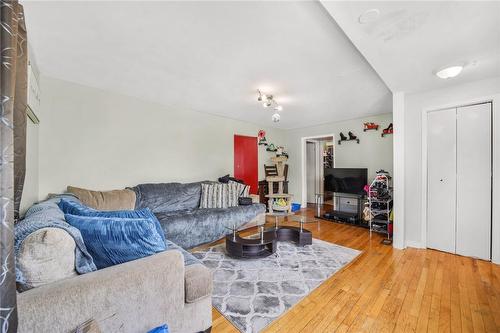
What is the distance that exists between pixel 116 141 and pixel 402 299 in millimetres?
4010

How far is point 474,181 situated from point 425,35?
213 centimetres

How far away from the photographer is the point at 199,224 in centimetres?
300

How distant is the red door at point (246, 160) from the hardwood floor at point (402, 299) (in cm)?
302

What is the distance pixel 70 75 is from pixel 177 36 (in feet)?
5.76

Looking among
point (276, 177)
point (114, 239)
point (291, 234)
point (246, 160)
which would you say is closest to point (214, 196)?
point (291, 234)

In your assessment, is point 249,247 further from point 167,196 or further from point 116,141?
point 116,141

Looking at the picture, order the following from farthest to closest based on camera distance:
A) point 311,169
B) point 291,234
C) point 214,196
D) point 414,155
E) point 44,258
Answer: point 311,169 < point 214,196 < point 291,234 < point 414,155 < point 44,258

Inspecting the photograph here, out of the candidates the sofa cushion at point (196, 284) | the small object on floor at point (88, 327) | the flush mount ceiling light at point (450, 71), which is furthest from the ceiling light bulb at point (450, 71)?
the small object on floor at point (88, 327)

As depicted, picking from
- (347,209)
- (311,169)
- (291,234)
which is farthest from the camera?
(311,169)

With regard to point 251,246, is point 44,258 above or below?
above

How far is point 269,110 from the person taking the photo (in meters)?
4.45

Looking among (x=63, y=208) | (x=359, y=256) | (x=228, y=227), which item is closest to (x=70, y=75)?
(x=63, y=208)

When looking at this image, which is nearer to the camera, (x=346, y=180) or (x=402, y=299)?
(x=402, y=299)

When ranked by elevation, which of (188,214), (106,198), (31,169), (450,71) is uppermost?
(450,71)
